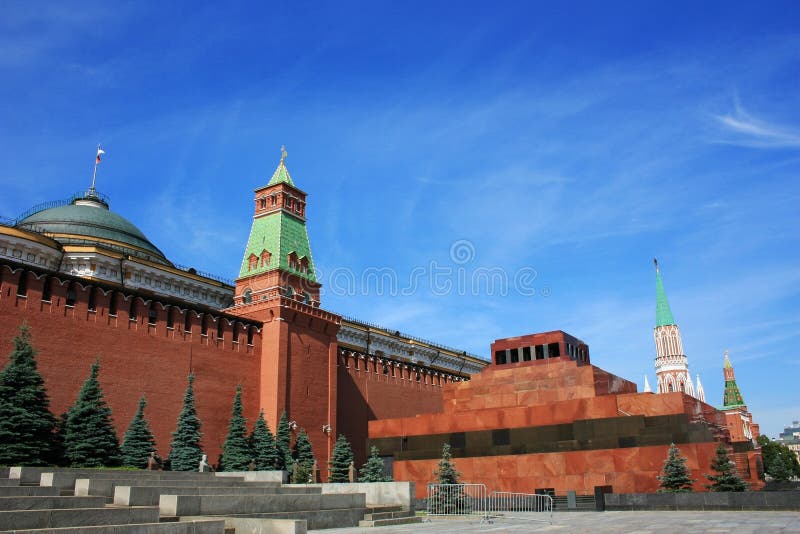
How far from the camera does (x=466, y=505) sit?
68.4ft

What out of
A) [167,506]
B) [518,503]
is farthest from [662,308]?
[167,506]

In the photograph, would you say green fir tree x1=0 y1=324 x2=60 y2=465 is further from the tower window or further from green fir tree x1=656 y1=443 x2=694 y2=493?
green fir tree x1=656 y1=443 x2=694 y2=493

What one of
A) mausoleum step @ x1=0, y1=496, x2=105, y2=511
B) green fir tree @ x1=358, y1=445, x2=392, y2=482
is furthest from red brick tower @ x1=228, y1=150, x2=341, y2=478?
mausoleum step @ x1=0, y1=496, x2=105, y2=511

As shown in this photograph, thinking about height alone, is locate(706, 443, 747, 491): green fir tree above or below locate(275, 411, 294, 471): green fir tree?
below

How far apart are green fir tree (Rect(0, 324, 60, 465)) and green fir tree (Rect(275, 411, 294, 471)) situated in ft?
29.9

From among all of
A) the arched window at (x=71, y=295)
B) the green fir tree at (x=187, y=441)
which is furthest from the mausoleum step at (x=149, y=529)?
the arched window at (x=71, y=295)

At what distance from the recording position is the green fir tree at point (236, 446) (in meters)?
28.0

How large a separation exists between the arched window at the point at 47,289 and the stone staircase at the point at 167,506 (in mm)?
9914

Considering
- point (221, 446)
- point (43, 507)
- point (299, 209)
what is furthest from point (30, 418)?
point (299, 209)

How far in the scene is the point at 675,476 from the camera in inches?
845

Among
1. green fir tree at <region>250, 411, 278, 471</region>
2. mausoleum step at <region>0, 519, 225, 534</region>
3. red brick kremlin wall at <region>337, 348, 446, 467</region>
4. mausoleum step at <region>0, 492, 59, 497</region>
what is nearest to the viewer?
mausoleum step at <region>0, 519, 225, 534</region>

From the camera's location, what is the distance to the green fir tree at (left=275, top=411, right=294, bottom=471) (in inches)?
1152

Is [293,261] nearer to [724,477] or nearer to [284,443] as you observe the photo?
[284,443]

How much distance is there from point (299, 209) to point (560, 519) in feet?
80.7
